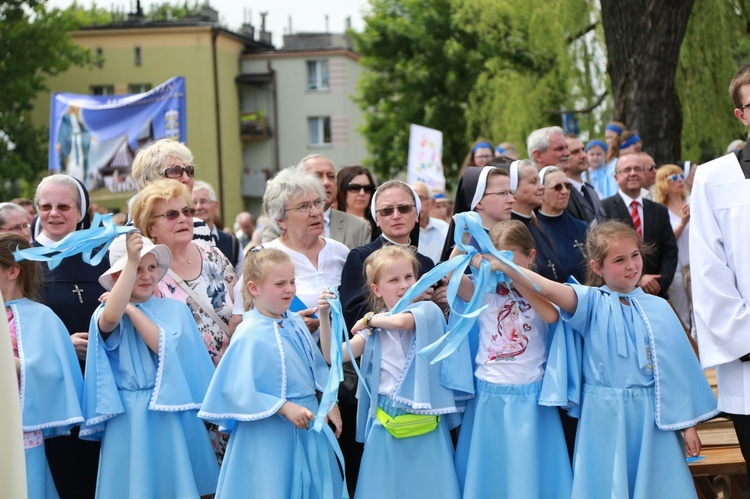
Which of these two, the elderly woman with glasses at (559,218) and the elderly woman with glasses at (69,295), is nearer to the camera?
the elderly woman with glasses at (69,295)

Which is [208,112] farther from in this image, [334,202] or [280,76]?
[334,202]

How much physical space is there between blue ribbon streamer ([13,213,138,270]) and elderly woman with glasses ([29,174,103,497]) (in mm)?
355

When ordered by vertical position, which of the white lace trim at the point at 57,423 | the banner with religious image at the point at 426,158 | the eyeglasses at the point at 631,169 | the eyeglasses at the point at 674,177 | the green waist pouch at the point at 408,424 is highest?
the banner with religious image at the point at 426,158

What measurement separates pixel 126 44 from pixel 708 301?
160 feet

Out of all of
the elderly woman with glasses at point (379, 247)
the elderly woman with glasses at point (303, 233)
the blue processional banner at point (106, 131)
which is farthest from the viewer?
the blue processional banner at point (106, 131)

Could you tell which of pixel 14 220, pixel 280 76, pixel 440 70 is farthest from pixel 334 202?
pixel 280 76

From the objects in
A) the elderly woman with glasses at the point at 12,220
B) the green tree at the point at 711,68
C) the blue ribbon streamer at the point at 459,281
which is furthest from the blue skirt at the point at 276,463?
the green tree at the point at 711,68

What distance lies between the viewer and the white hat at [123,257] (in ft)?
17.9

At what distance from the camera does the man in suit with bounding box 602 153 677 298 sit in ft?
27.1

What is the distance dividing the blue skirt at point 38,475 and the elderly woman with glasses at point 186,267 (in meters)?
0.89

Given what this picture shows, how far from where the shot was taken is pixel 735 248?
470 cm

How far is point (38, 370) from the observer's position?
17.8ft

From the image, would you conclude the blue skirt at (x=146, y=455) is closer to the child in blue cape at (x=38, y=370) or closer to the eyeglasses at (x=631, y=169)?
the child in blue cape at (x=38, y=370)

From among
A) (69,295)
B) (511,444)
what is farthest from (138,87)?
(511,444)
